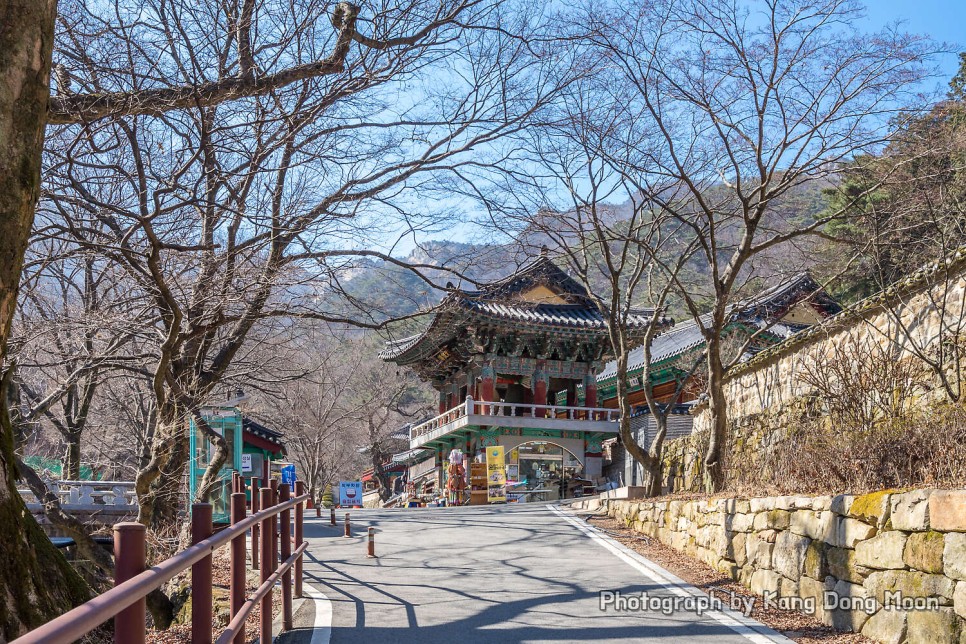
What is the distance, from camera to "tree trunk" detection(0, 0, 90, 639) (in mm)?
4270

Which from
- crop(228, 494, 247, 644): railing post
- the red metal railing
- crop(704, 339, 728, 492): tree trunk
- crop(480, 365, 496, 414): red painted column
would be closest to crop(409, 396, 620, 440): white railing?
crop(480, 365, 496, 414): red painted column

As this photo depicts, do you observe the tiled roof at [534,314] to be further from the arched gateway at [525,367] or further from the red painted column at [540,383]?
the red painted column at [540,383]

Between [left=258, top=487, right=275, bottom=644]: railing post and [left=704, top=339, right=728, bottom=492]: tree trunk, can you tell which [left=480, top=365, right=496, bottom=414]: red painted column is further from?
[left=258, top=487, right=275, bottom=644]: railing post

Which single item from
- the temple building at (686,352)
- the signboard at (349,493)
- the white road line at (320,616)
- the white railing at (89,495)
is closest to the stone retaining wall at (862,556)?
the white road line at (320,616)

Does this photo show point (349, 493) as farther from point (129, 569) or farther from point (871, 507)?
point (129, 569)

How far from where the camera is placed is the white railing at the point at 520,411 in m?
30.1

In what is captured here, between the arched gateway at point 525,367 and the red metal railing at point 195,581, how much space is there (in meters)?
22.5

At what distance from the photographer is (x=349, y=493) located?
2775 cm

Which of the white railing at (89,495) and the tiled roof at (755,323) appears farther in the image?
the tiled roof at (755,323)

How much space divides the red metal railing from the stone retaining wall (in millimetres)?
4096

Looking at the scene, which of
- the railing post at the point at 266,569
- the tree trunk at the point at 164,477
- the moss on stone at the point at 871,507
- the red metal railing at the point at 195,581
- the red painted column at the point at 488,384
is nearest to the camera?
the red metal railing at the point at 195,581

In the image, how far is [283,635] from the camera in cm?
635

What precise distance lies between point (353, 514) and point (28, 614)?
58.7ft

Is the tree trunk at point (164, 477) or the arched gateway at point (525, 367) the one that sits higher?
the arched gateway at point (525, 367)
